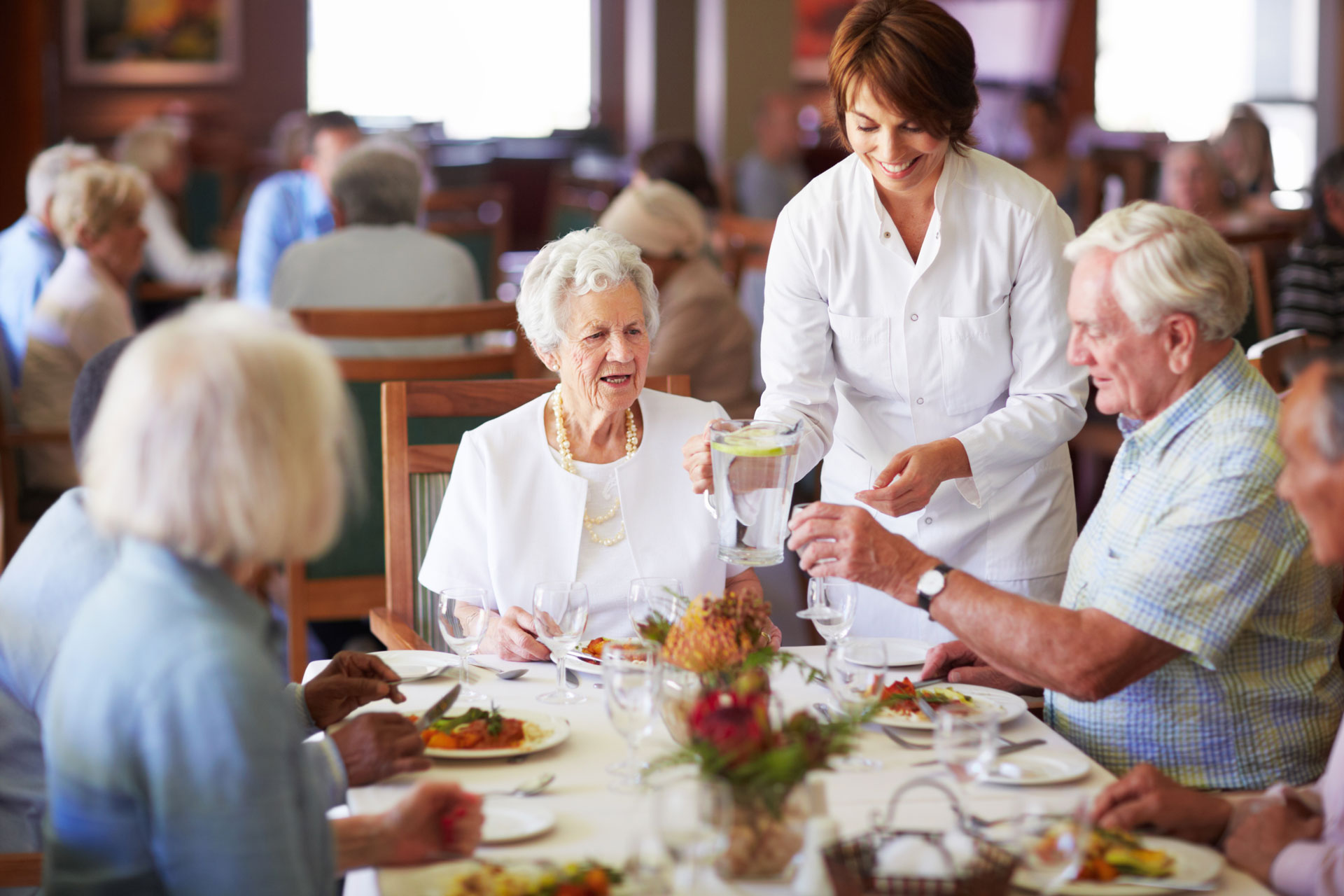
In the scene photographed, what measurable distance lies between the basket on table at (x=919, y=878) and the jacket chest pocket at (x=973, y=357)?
118 centimetres

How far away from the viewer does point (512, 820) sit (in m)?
1.54

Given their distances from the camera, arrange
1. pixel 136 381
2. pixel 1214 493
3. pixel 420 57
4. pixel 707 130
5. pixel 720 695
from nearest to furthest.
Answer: pixel 136 381, pixel 720 695, pixel 1214 493, pixel 707 130, pixel 420 57

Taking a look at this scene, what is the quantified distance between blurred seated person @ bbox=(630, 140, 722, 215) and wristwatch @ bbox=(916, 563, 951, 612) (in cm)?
320

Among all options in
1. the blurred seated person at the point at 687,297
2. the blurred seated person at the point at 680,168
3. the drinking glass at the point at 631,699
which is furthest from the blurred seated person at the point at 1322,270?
the drinking glass at the point at 631,699

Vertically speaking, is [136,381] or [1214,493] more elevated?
[136,381]

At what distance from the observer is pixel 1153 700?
1.80 meters

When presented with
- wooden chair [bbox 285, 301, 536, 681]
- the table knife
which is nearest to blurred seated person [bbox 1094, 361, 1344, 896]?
the table knife

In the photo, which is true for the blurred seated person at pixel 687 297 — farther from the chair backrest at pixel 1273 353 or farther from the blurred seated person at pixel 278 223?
the blurred seated person at pixel 278 223

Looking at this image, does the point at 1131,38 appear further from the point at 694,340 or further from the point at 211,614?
the point at 211,614

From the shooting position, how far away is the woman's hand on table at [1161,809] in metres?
1.53

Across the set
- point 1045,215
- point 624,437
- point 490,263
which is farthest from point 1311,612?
point 490,263

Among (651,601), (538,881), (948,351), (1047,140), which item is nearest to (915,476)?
(948,351)

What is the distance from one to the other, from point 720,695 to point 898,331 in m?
1.22

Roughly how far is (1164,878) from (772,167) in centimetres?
754
